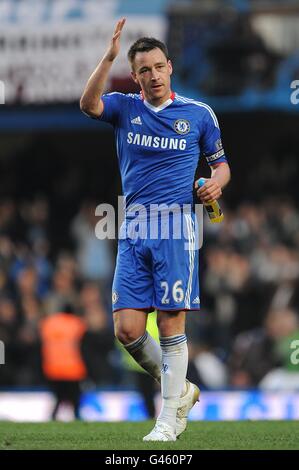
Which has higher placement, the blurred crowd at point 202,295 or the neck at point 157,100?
the neck at point 157,100

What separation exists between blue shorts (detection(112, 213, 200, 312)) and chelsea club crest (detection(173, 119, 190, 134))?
0.54 metres

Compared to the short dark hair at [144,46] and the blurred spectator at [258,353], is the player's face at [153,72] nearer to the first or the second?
the short dark hair at [144,46]

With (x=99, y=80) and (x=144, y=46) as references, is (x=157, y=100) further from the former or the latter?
(x=99, y=80)

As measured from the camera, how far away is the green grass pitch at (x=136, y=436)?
7.55 meters

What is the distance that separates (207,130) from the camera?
8109 mm

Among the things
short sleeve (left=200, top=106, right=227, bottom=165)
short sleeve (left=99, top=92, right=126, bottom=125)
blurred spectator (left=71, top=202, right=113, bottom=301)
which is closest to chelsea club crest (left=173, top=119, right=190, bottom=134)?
short sleeve (left=200, top=106, right=227, bottom=165)

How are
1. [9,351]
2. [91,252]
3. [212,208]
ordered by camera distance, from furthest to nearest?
[91,252] < [9,351] < [212,208]

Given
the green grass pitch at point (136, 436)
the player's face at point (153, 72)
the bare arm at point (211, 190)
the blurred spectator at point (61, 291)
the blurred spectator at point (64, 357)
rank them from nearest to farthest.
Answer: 1. the green grass pitch at point (136, 436)
2. the bare arm at point (211, 190)
3. the player's face at point (153, 72)
4. the blurred spectator at point (64, 357)
5. the blurred spectator at point (61, 291)

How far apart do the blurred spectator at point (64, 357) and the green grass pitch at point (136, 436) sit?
3922mm

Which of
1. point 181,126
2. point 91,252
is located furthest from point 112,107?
point 91,252

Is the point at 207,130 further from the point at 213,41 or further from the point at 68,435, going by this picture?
the point at 213,41

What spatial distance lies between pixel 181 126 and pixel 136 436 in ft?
6.81

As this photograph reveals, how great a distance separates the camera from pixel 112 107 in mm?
8016

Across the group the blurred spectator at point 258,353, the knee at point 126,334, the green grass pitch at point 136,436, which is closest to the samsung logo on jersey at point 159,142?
the knee at point 126,334
